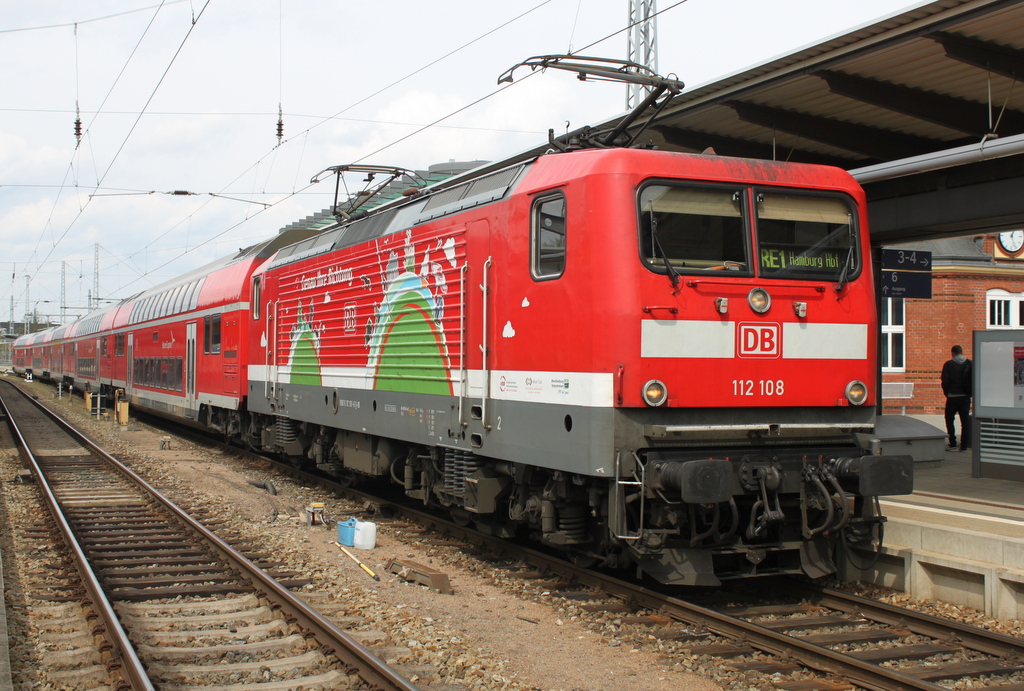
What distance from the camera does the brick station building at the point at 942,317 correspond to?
25.4 metres

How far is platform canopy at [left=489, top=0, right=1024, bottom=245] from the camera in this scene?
7816mm

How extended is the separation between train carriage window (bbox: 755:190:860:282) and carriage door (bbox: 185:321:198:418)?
47.5 ft

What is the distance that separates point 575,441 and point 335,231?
263 inches

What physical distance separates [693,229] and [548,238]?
43.9 inches

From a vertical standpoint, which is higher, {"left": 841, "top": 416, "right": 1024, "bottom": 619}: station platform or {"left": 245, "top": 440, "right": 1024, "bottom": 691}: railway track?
{"left": 841, "top": 416, "right": 1024, "bottom": 619}: station platform

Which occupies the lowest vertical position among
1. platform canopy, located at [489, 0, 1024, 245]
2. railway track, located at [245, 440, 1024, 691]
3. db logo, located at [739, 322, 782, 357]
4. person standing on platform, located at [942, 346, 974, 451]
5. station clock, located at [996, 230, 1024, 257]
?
railway track, located at [245, 440, 1024, 691]

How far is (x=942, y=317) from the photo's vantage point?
25.5 metres

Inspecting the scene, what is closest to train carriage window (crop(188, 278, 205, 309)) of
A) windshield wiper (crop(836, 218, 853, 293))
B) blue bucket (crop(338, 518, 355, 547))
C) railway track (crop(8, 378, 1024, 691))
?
blue bucket (crop(338, 518, 355, 547))

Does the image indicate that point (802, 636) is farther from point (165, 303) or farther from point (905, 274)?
point (165, 303)

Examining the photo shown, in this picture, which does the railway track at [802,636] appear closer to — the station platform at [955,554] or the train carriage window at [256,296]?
the station platform at [955,554]

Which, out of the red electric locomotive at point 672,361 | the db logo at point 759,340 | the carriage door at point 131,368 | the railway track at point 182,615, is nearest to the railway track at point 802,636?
the red electric locomotive at point 672,361

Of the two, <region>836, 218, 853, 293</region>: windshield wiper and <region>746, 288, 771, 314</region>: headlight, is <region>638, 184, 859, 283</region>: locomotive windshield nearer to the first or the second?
<region>836, 218, 853, 293</region>: windshield wiper

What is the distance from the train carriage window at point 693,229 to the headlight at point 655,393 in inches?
31.5

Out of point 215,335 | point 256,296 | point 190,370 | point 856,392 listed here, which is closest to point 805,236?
point 856,392
